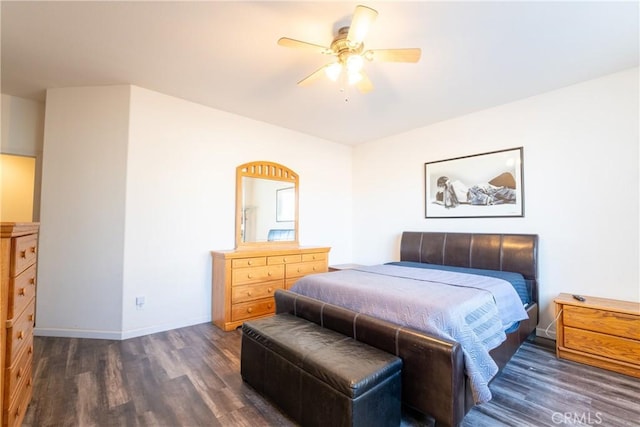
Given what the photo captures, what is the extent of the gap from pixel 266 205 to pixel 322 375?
9.50 ft

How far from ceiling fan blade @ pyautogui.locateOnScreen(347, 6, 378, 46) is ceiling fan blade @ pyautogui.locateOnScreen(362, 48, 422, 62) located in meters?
0.15

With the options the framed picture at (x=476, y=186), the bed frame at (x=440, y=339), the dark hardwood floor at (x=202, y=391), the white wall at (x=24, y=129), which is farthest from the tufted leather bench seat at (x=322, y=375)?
the white wall at (x=24, y=129)

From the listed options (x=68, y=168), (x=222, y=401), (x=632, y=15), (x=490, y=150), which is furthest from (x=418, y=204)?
(x=68, y=168)

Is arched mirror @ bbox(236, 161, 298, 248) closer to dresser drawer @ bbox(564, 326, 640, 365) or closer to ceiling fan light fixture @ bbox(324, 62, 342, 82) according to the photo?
ceiling fan light fixture @ bbox(324, 62, 342, 82)

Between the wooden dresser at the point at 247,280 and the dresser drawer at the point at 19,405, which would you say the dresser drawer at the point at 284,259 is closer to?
the wooden dresser at the point at 247,280

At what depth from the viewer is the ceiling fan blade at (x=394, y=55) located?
1998 mm

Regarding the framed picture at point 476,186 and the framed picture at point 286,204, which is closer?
the framed picture at point 476,186

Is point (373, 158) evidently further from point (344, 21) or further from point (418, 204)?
point (344, 21)

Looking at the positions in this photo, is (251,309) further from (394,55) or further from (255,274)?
(394,55)

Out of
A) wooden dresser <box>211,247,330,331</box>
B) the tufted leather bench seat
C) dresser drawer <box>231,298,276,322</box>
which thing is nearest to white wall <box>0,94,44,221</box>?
wooden dresser <box>211,247,330,331</box>

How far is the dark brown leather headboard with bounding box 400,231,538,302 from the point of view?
122 inches

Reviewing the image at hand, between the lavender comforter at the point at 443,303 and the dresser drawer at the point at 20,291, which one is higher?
the dresser drawer at the point at 20,291

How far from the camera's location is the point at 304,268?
4016 millimetres

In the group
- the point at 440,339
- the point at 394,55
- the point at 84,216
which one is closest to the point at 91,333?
the point at 84,216
